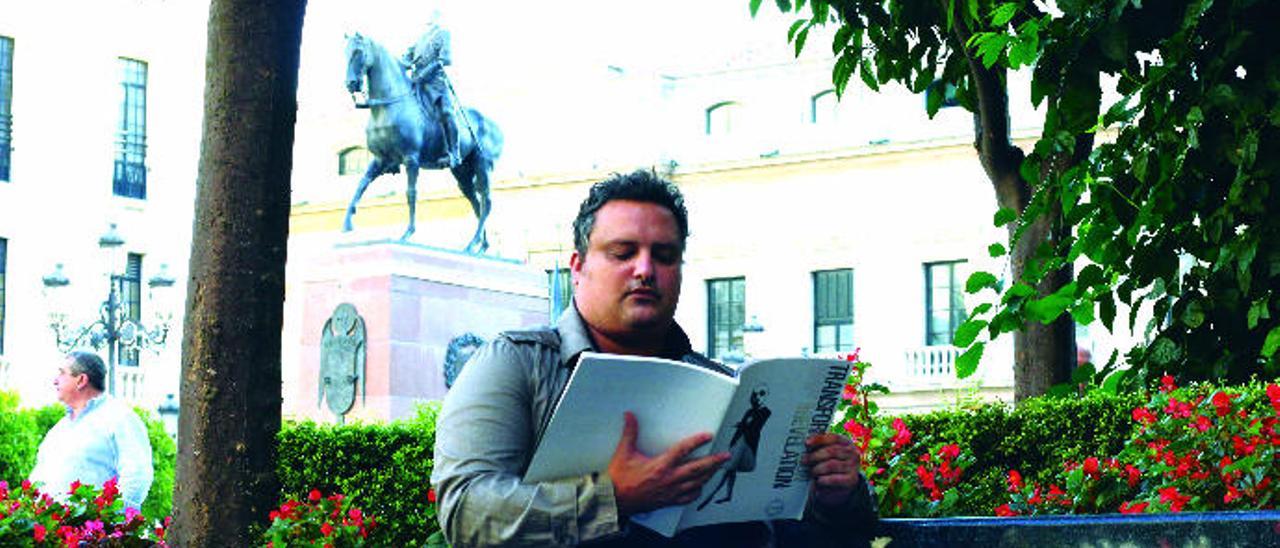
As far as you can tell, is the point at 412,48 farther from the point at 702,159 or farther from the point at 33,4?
the point at 702,159

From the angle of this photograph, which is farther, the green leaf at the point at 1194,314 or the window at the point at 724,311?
the window at the point at 724,311

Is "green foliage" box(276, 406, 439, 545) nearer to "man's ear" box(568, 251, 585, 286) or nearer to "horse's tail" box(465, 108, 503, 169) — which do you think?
"man's ear" box(568, 251, 585, 286)

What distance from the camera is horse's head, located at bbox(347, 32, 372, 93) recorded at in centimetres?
2550

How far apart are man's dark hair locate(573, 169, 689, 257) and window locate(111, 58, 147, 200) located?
38.5m

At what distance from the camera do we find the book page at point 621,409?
12.7 feet

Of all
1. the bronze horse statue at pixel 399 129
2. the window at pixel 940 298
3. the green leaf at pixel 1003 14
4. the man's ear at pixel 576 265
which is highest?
the bronze horse statue at pixel 399 129

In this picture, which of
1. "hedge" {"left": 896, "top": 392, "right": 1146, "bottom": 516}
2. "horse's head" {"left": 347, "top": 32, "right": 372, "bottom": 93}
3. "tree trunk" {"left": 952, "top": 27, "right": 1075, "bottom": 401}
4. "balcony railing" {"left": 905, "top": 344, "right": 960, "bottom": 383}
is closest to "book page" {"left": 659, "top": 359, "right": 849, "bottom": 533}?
"hedge" {"left": 896, "top": 392, "right": 1146, "bottom": 516}

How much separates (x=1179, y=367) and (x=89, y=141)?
114ft

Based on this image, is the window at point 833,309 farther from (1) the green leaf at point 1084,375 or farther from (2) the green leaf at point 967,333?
(2) the green leaf at point 967,333

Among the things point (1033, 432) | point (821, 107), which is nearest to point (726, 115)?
point (821, 107)

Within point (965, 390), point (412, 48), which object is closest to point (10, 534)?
point (412, 48)

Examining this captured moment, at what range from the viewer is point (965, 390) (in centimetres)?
4575

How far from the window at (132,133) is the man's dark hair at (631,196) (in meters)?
38.5

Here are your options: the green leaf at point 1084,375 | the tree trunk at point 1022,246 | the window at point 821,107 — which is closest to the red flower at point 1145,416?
the green leaf at point 1084,375
